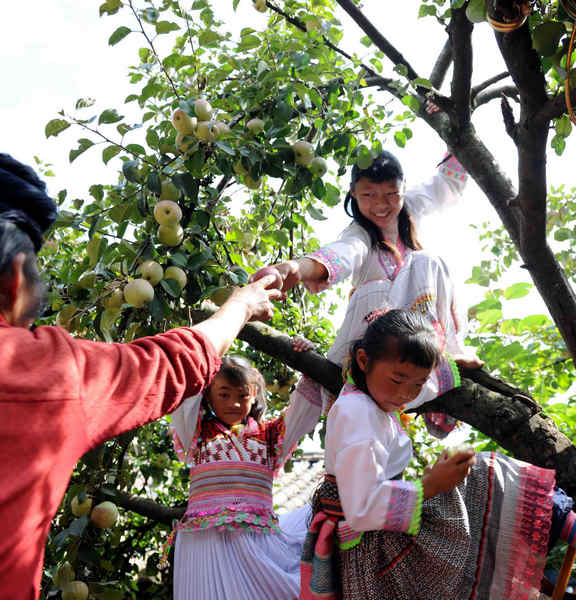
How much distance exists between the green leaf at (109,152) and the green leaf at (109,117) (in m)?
0.07

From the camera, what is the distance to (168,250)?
1906 mm

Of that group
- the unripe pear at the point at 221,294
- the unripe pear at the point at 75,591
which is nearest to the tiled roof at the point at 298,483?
the unripe pear at the point at 75,591

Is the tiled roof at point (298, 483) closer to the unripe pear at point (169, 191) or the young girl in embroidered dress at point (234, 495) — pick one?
the young girl in embroidered dress at point (234, 495)

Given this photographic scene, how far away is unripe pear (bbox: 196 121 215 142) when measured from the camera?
70.0 inches

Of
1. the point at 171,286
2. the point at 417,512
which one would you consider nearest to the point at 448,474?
the point at 417,512

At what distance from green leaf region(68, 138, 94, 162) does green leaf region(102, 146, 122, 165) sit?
0.05m

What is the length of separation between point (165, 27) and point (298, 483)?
592cm

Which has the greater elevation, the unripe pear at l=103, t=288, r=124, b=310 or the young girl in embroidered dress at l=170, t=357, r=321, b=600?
the unripe pear at l=103, t=288, r=124, b=310

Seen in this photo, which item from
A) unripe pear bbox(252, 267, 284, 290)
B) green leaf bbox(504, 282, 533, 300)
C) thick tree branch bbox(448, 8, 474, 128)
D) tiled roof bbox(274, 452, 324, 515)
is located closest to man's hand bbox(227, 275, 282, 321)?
unripe pear bbox(252, 267, 284, 290)

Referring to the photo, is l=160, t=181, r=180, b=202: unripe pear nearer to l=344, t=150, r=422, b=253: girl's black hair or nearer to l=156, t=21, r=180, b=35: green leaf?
l=156, t=21, r=180, b=35: green leaf

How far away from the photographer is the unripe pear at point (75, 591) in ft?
5.85

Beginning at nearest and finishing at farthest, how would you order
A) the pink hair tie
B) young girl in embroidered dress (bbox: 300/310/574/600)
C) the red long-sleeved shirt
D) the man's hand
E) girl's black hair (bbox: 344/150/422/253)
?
the red long-sleeved shirt < the man's hand < young girl in embroidered dress (bbox: 300/310/574/600) < the pink hair tie < girl's black hair (bbox: 344/150/422/253)

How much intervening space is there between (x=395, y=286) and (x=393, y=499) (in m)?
0.83

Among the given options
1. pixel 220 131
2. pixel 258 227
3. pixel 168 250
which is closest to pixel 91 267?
pixel 168 250
